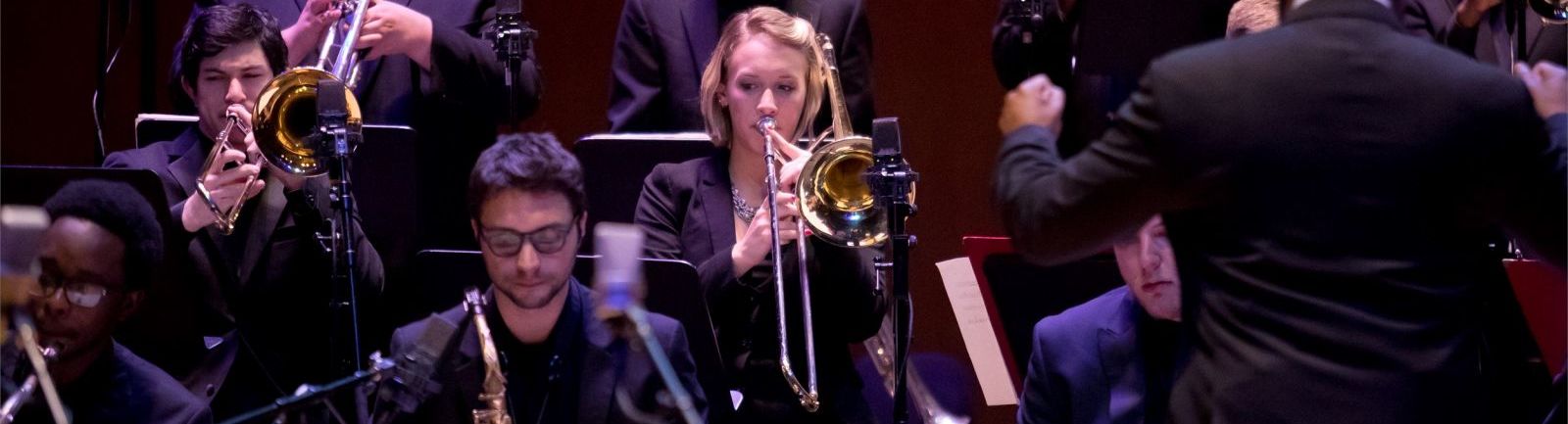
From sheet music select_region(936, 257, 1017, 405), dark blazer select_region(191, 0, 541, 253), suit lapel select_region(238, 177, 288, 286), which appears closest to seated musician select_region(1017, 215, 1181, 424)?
sheet music select_region(936, 257, 1017, 405)

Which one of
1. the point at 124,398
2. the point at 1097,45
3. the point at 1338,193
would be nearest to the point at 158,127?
the point at 124,398

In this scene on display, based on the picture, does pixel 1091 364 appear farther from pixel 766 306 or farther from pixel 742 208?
pixel 742 208

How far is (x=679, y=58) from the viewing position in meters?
3.59

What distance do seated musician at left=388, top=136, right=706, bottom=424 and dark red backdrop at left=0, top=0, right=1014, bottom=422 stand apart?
2.10 meters

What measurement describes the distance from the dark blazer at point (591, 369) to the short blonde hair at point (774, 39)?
25.2 inches

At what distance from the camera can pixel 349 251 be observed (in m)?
2.69

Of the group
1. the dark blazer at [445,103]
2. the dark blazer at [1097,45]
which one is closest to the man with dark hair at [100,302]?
the dark blazer at [445,103]

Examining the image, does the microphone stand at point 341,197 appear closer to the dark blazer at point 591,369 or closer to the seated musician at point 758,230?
the dark blazer at point 591,369

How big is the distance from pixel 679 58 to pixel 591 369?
115cm

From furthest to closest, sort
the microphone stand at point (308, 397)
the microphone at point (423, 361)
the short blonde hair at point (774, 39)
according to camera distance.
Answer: the short blonde hair at point (774, 39), the microphone at point (423, 361), the microphone stand at point (308, 397)

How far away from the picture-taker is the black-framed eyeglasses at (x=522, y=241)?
104 inches

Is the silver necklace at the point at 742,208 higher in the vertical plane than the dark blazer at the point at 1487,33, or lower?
lower

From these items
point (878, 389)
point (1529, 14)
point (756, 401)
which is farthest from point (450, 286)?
point (1529, 14)

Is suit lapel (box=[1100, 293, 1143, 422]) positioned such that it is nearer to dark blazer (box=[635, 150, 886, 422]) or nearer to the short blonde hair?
dark blazer (box=[635, 150, 886, 422])
